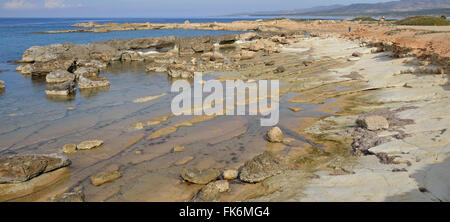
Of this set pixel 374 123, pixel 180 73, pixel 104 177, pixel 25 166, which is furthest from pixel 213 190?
pixel 180 73

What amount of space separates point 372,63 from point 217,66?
11.9 metres

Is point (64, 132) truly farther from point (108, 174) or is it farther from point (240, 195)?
point (240, 195)

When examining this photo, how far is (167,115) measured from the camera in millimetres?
13617

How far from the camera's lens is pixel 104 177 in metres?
8.07

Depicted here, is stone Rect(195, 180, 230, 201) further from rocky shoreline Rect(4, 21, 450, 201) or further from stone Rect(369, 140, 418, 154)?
stone Rect(369, 140, 418, 154)

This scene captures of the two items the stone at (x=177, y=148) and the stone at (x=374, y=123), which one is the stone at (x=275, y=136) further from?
the stone at (x=177, y=148)

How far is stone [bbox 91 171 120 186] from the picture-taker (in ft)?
26.0

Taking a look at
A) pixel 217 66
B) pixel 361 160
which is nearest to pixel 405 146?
pixel 361 160

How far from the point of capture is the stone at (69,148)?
9836 millimetres

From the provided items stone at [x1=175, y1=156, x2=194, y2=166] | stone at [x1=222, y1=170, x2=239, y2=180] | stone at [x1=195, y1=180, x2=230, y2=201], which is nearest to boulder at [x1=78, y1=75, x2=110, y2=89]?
stone at [x1=175, y1=156, x2=194, y2=166]

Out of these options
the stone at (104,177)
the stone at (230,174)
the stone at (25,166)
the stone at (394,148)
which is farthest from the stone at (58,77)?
the stone at (394,148)

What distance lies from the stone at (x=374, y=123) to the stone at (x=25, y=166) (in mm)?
9168

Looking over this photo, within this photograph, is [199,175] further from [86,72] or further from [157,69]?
[157,69]

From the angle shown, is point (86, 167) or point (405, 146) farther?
point (86, 167)
